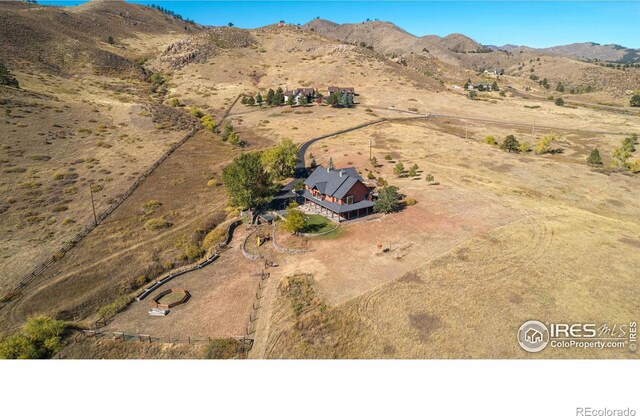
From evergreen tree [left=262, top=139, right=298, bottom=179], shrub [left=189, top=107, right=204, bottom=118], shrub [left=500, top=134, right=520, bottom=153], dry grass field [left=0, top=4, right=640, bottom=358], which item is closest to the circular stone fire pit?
dry grass field [left=0, top=4, right=640, bottom=358]

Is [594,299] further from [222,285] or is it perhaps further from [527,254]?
[222,285]

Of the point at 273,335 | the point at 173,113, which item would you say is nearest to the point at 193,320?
the point at 273,335

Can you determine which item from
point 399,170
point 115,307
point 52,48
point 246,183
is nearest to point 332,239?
point 246,183

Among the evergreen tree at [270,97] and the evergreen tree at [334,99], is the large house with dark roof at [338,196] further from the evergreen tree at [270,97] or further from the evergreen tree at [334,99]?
the evergreen tree at [270,97]

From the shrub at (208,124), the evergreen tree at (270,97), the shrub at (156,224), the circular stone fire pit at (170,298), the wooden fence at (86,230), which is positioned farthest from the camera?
the evergreen tree at (270,97)

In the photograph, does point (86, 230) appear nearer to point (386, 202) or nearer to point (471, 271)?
point (386, 202)

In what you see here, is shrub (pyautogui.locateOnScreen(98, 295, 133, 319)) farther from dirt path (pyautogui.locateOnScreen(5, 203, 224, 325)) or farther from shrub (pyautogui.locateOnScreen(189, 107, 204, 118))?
shrub (pyautogui.locateOnScreen(189, 107, 204, 118))

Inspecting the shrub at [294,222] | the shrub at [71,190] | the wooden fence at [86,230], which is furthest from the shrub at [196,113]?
the shrub at [294,222]
